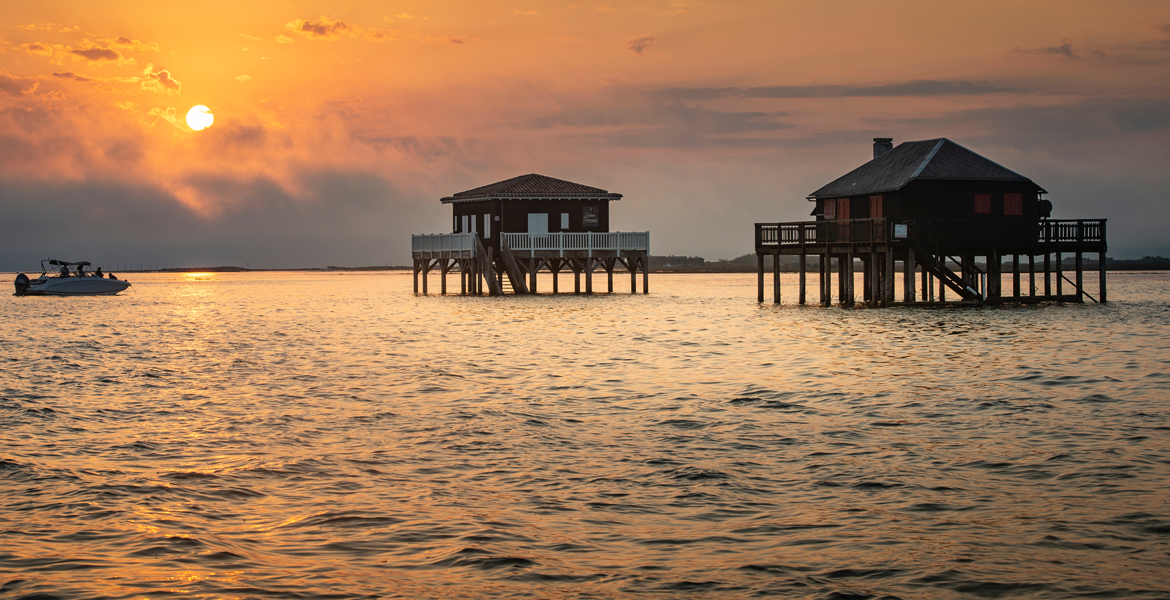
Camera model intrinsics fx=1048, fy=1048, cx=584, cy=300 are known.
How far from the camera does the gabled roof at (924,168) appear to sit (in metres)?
41.6

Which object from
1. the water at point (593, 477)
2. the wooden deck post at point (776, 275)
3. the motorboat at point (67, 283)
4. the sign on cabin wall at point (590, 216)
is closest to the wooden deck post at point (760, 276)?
the wooden deck post at point (776, 275)

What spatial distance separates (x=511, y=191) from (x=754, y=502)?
1787 inches

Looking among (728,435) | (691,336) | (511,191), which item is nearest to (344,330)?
(691,336)

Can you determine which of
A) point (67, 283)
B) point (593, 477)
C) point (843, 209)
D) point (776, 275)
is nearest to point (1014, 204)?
point (843, 209)

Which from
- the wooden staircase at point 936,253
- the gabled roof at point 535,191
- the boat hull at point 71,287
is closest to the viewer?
the wooden staircase at point 936,253

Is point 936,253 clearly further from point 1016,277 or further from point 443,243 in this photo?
point 443,243

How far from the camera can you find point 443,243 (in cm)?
5900

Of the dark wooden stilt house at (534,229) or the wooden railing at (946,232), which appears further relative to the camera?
the dark wooden stilt house at (534,229)

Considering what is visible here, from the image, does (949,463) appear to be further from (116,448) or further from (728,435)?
(116,448)

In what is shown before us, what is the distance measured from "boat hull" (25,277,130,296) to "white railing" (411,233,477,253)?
2925 centimetres

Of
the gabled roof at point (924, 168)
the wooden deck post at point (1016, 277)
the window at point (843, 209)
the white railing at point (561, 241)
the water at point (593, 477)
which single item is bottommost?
the water at point (593, 477)

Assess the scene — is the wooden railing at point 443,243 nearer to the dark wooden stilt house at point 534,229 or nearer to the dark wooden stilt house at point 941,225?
the dark wooden stilt house at point 534,229

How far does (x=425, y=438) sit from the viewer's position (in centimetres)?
1364

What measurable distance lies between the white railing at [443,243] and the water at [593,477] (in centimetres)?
3131
